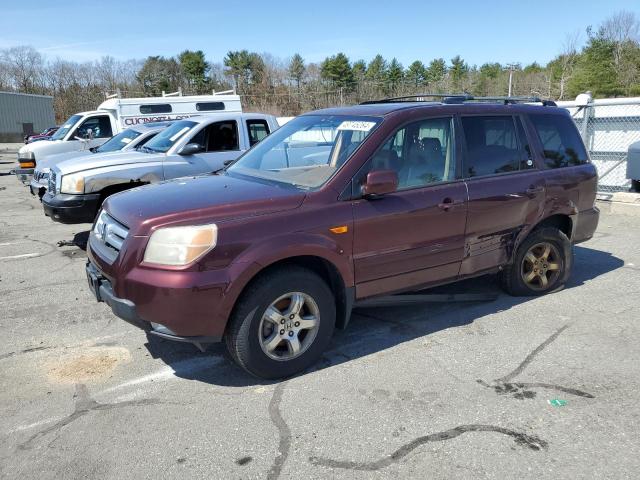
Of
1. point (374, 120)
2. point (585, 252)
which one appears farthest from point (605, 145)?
point (374, 120)

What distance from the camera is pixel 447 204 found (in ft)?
13.9

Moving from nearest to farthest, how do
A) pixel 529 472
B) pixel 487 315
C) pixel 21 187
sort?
1. pixel 529 472
2. pixel 487 315
3. pixel 21 187

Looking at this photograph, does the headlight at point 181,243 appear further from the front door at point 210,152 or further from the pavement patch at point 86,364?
the front door at point 210,152

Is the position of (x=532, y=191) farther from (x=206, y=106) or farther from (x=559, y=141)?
(x=206, y=106)

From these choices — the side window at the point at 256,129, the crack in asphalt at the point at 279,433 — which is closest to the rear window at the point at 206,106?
the side window at the point at 256,129

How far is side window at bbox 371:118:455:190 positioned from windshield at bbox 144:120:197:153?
16.6ft

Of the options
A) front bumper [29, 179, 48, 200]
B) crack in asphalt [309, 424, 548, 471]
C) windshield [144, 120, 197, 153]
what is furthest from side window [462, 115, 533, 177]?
front bumper [29, 179, 48, 200]

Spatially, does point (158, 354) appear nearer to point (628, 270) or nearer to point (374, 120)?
point (374, 120)

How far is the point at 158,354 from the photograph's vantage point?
13.6 feet

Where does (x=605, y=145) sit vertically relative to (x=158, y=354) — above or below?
above

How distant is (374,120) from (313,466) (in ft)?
8.48

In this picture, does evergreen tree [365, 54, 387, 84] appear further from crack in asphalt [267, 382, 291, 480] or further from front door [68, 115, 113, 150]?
crack in asphalt [267, 382, 291, 480]

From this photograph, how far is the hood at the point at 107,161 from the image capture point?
283 inches

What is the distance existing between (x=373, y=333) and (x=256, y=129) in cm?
538
